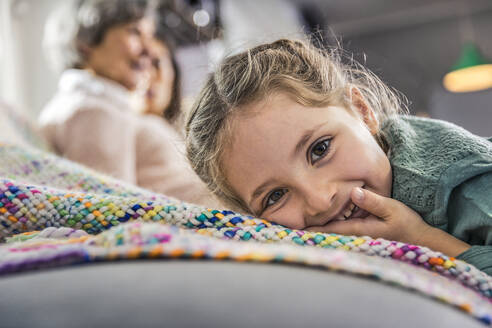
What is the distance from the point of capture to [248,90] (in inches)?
28.9

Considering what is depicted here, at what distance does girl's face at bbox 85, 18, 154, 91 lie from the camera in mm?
1689

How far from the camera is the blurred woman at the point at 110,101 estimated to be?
1.41 meters

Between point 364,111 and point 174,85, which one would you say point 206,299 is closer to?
point 364,111

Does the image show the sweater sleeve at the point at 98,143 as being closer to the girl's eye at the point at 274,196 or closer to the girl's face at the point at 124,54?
the girl's face at the point at 124,54

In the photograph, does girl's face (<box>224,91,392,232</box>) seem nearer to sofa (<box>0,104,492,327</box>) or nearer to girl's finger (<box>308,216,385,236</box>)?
girl's finger (<box>308,216,385,236</box>)

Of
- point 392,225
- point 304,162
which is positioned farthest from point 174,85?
point 392,225

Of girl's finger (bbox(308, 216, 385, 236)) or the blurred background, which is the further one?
the blurred background

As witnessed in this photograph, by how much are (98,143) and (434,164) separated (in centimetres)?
104

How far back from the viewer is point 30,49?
2238 mm

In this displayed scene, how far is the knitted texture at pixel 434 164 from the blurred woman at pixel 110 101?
2.28 feet

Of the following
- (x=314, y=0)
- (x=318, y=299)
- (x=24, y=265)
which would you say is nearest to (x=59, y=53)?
(x=24, y=265)

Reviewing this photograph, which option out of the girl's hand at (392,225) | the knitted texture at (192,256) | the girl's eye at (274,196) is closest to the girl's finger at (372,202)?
the girl's hand at (392,225)

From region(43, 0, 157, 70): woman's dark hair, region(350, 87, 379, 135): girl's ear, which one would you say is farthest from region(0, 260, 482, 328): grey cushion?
region(43, 0, 157, 70): woman's dark hair

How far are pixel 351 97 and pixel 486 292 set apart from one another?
1.37 feet
